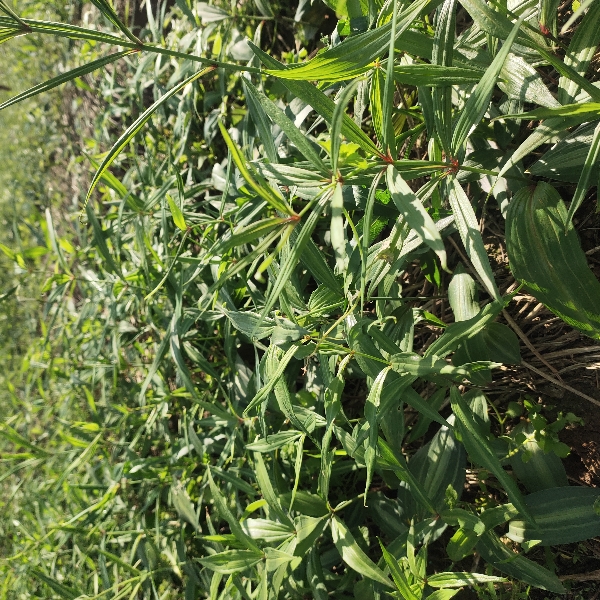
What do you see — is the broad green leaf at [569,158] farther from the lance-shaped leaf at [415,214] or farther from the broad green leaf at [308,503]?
the broad green leaf at [308,503]

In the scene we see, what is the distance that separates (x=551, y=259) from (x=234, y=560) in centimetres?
60

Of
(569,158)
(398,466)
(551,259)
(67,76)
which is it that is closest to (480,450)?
(398,466)

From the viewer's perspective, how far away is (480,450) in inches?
25.6

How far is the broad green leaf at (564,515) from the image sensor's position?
70 cm

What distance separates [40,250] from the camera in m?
1.33

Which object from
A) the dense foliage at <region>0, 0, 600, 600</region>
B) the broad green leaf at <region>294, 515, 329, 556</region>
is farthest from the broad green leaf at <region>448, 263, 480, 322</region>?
the broad green leaf at <region>294, 515, 329, 556</region>

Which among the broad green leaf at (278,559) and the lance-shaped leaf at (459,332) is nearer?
the lance-shaped leaf at (459,332)

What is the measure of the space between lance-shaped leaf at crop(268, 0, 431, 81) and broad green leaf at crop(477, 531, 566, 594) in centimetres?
59

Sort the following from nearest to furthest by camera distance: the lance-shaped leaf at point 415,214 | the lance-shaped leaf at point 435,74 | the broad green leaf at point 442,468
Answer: the lance-shaped leaf at point 415,214, the lance-shaped leaf at point 435,74, the broad green leaf at point 442,468

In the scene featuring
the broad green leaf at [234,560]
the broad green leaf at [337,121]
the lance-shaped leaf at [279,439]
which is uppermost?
the broad green leaf at [337,121]

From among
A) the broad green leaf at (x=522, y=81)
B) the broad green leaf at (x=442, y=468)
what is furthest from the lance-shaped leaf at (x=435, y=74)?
the broad green leaf at (x=442, y=468)

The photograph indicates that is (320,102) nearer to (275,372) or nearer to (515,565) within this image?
(275,372)

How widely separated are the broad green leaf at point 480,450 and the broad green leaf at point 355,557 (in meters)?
0.20

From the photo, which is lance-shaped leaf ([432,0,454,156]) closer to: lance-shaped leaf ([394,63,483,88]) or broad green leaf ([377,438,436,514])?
lance-shaped leaf ([394,63,483,88])
